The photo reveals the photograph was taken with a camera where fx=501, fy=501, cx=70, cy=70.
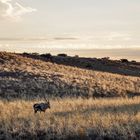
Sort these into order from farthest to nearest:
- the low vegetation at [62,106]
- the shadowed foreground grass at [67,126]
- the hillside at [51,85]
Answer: the hillside at [51,85], the low vegetation at [62,106], the shadowed foreground grass at [67,126]

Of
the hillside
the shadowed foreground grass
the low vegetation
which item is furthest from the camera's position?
the hillside

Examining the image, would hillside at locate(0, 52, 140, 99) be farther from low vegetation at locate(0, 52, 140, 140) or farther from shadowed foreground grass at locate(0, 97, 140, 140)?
shadowed foreground grass at locate(0, 97, 140, 140)

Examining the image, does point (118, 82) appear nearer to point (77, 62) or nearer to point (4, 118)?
point (77, 62)

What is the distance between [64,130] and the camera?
18281mm

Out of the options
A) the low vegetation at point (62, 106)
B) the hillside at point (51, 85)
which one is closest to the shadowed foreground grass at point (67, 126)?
the low vegetation at point (62, 106)

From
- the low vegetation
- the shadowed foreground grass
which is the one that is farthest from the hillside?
the shadowed foreground grass

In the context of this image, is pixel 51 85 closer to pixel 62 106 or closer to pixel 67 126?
pixel 62 106

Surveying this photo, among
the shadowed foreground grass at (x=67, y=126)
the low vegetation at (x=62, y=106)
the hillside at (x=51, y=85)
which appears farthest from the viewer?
the hillside at (x=51, y=85)

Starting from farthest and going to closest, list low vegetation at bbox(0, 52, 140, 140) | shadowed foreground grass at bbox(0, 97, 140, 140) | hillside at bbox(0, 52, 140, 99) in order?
1. hillside at bbox(0, 52, 140, 99)
2. low vegetation at bbox(0, 52, 140, 140)
3. shadowed foreground grass at bbox(0, 97, 140, 140)


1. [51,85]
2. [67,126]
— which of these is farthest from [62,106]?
[51,85]

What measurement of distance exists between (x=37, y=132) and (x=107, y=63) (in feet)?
195

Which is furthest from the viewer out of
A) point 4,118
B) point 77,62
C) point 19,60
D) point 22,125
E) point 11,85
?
point 77,62

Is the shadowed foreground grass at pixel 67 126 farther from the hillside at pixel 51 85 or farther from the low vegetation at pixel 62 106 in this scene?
the hillside at pixel 51 85

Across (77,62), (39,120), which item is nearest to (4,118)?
(39,120)
